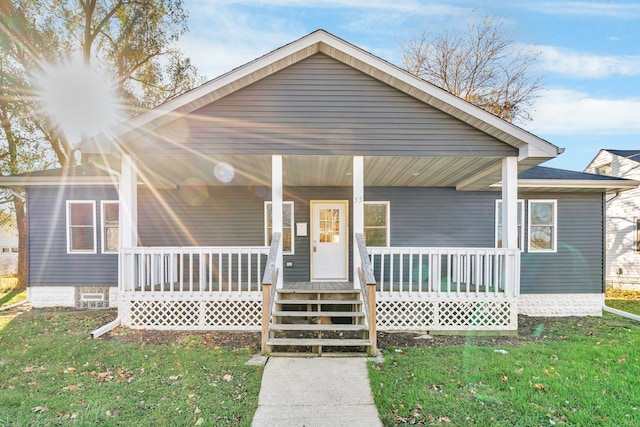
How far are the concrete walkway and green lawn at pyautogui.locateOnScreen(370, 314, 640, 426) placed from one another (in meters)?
0.19

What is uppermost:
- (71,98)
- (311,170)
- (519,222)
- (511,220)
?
(71,98)

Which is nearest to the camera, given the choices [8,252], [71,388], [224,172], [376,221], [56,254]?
[71,388]

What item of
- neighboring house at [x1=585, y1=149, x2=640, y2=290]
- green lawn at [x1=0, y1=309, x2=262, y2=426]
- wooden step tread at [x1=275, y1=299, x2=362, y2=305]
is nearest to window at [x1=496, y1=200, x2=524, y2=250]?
wooden step tread at [x1=275, y1=299, x2=362, y2=305]

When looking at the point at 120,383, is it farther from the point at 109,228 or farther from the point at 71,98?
the point at 71,98

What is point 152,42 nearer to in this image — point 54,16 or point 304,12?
point 54,16

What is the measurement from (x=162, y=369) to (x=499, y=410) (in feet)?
13.2

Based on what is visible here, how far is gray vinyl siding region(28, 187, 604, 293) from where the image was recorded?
8195 mm

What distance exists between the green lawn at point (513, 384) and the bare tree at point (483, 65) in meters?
13.4

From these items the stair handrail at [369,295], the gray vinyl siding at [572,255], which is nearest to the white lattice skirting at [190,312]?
the stair handrail at [369,295]

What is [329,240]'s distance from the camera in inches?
326

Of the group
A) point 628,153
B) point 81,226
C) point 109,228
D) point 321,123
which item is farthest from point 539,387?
point 628,153

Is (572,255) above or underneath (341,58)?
→ underneath

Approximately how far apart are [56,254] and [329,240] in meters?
7.11

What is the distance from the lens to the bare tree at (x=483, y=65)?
15328 millimetres
